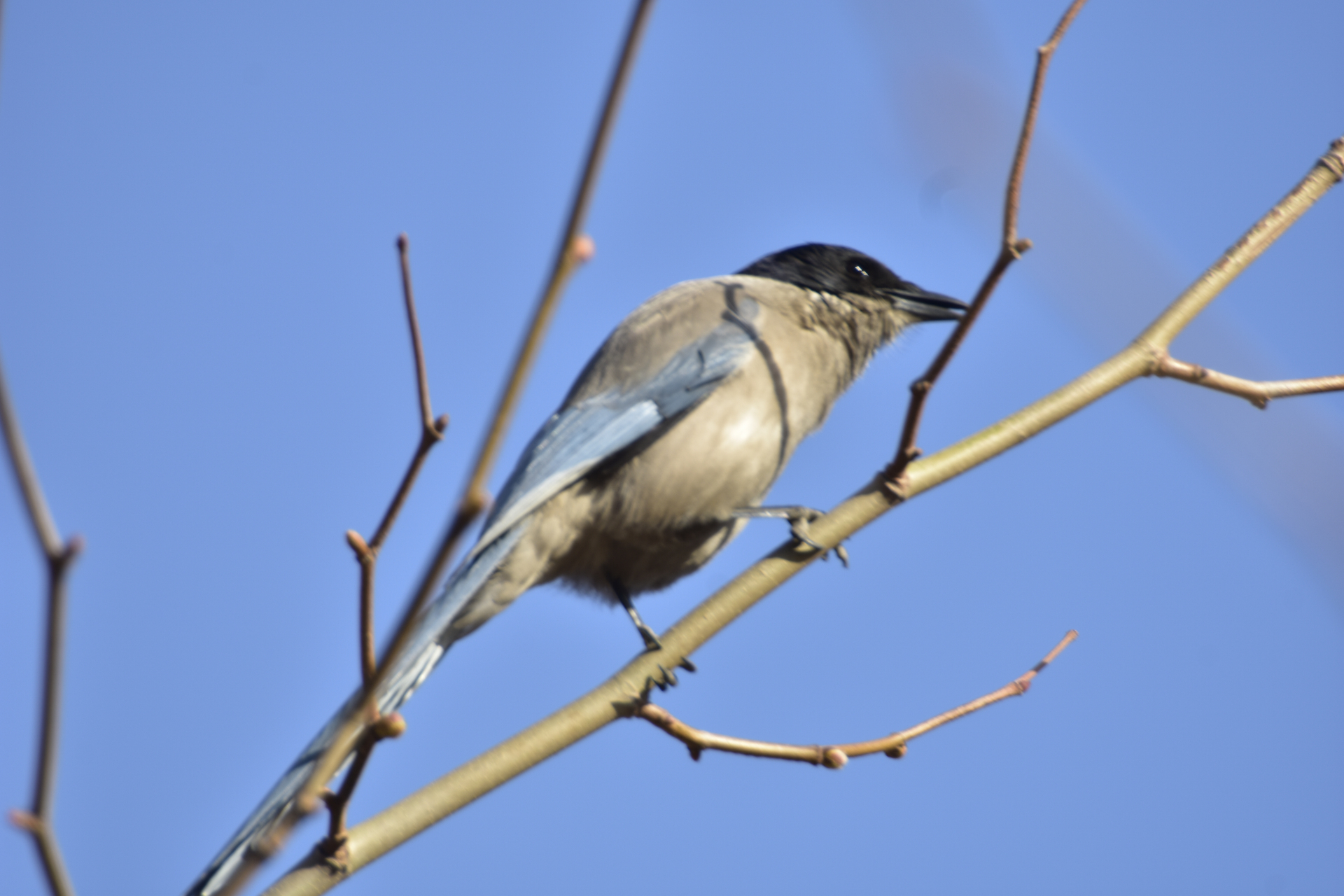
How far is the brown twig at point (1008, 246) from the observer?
205 centimetres

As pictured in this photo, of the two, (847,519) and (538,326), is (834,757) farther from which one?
(538,326)

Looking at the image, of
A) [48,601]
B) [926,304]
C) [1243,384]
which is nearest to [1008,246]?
[1243,384]

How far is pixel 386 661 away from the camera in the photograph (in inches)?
58.3

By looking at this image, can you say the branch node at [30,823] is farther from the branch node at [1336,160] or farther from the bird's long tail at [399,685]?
the branch node at [1336,160]

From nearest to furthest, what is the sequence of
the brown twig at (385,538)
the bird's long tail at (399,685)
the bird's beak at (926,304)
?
the brown twig at (385,538) < the bird's long tail at (399,685) < the bird's beak at (926,304)

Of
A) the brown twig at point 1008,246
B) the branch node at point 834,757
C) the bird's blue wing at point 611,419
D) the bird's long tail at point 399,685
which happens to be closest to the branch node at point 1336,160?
the brown twig at point 1008,246

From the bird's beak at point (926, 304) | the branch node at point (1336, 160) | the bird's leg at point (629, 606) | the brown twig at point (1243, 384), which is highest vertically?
the bird's beak at point (926, 304)

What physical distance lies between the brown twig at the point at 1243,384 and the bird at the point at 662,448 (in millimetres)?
1112

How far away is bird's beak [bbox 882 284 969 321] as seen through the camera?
466 centimetres

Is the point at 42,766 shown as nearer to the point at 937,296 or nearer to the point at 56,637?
the point at 56,637

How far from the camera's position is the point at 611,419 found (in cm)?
394

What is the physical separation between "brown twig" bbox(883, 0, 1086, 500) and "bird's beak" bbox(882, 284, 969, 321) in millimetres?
2184

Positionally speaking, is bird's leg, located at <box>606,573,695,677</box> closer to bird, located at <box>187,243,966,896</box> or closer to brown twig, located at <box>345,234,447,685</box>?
bird, located at <box>187,243,966,896</box>

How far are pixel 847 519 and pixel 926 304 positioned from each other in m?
2.03
